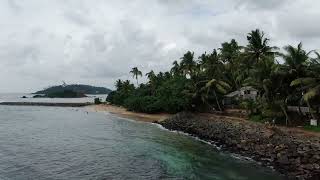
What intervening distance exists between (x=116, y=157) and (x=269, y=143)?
59.7 ft

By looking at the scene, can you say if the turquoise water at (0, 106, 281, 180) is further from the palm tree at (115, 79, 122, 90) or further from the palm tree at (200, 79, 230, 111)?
the palm tree at (115, 79, 122, 90)

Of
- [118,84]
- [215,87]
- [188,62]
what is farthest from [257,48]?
[118,84]

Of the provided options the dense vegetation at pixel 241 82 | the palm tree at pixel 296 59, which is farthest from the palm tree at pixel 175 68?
the palm tree at pixel 296 59

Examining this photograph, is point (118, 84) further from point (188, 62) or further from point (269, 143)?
point (269, 143)

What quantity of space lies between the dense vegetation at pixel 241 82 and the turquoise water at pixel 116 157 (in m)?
11.5

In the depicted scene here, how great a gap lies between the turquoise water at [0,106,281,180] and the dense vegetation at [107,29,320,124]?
454 inches

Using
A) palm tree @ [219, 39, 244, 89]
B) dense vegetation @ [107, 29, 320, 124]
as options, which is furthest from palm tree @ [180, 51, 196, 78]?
palm tree @ [219, 39, 244, 89]

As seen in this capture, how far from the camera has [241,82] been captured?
Answer: 82.5 metres

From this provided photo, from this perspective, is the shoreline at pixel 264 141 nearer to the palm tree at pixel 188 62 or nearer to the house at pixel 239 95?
the house at pixel 239 95

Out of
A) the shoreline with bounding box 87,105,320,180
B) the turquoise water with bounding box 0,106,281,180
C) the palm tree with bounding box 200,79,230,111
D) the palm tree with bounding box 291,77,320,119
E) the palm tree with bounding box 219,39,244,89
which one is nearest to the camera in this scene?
the turquoise water with bounding box 0,106,281,180

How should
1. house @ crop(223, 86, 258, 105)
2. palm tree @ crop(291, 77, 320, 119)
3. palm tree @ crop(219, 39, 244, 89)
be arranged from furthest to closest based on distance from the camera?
palm tree @ crop(219, 39, 244, 89) → house @ crop(223, 86, 258, 105) → palm tree @ crop(291, 77, 320, 119)

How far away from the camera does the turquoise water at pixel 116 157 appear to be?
38.7m

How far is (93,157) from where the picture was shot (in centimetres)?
4703

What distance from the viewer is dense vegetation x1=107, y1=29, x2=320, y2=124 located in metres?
52.5
